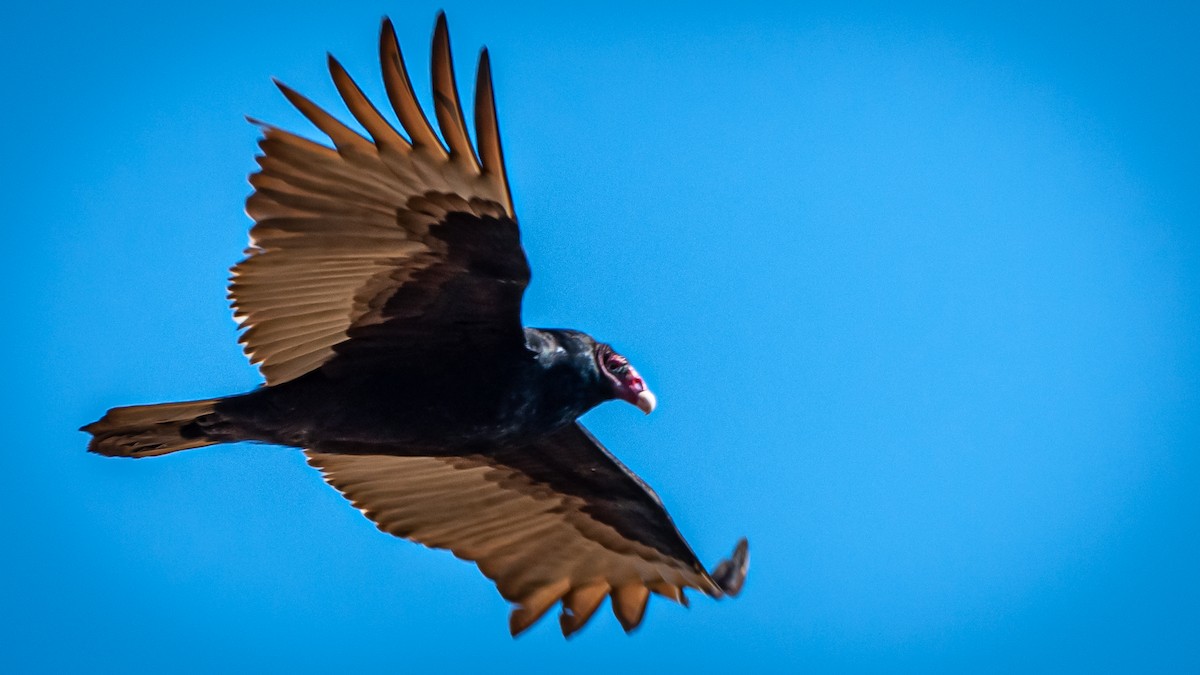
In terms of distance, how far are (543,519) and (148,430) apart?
2.06m

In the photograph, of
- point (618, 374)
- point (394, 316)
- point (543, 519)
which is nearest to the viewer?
point (394, 316)

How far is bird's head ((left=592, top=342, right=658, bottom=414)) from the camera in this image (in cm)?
597

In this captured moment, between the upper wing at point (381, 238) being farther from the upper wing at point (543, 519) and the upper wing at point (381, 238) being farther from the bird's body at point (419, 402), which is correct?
the upper wing at point (543, 519)

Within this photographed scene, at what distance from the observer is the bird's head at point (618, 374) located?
5973 millimetres

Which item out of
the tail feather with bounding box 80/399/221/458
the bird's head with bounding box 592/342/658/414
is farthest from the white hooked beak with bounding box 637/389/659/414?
Result: the tail feather with bounding box 80/399/221/458

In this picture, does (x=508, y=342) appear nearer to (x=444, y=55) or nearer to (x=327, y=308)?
(x=327, y=308)

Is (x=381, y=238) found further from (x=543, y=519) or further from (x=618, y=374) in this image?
(x=543, y=519)

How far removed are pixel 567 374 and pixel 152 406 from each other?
1612 millimetres

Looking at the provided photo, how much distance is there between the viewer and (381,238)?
557cm

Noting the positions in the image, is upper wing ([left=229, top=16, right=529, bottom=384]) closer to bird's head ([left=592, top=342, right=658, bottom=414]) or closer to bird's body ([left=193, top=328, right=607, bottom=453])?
bird's body ([left=193, top=328, right=607, bottom=453])

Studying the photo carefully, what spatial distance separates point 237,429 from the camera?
5.74 meters

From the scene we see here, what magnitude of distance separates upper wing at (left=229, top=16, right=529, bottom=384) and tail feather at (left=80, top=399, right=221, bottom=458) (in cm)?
34

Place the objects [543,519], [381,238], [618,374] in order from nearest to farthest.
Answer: [381,238], [618,374], [543,519]

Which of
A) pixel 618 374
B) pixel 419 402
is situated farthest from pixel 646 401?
pixel 419 402
